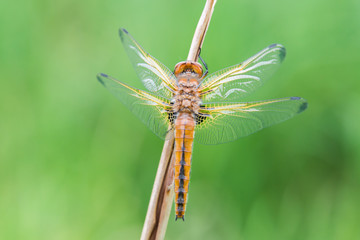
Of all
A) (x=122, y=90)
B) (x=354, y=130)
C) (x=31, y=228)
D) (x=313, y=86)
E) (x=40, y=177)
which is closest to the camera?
(x=122, y=90)

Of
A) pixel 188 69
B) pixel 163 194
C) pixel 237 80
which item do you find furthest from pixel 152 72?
pixel 163 194

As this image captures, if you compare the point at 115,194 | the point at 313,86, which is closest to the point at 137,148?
the point at 115,194

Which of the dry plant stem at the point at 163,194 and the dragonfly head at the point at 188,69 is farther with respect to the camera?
the dragonfly head at the point at 188,69

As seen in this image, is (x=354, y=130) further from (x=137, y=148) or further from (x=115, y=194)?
(x=115, y=194)

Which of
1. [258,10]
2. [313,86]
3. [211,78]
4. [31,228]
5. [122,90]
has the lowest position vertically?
[31,228]

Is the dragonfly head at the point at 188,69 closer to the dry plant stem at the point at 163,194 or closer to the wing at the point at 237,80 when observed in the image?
the wing at the point at 237,80

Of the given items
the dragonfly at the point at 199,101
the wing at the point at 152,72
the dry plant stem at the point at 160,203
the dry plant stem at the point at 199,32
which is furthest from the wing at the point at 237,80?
the dry plant stem at the point at 160,203

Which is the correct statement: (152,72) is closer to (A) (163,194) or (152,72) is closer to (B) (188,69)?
(B) (188,69)
